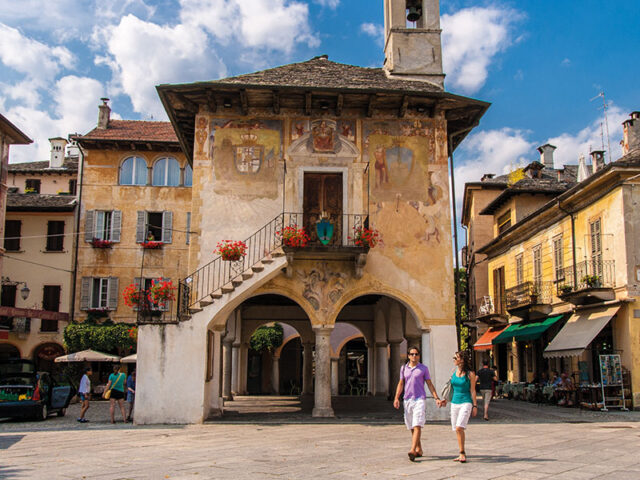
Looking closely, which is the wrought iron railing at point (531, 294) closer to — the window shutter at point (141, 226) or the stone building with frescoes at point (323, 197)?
the stone building with frescoes at point (323, 197)

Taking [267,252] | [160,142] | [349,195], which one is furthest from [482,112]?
[160,142]

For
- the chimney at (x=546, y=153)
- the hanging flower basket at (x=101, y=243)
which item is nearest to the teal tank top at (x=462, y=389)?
the hanging flower basket at (x=101, y=243)

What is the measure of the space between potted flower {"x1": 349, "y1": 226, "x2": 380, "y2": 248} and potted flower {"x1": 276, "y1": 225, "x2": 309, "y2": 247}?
4.17 ft

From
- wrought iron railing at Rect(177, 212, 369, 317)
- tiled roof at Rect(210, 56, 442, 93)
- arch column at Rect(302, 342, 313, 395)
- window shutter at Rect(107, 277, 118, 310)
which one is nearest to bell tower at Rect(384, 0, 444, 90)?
tiled roof at Rect(210, 56, 442, 93)

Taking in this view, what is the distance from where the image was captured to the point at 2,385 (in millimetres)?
17188

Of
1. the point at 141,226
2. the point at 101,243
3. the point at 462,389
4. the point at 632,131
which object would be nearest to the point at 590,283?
the point at 632,131

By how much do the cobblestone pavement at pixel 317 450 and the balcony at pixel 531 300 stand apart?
8.70 metres

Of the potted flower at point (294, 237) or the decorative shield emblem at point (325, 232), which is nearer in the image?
the potted flower at point (294, 237)

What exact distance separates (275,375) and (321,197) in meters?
17.8

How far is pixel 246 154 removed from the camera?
56.8 feet

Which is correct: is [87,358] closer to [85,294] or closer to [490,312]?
[85,294]

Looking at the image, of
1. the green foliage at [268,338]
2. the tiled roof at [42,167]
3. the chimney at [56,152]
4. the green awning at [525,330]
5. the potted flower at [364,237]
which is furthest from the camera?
the chimney at [56,152]

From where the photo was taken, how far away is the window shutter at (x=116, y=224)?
106ft

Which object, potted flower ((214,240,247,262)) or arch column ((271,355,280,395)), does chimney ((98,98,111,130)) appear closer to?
arch column ((271,355,280,395))
